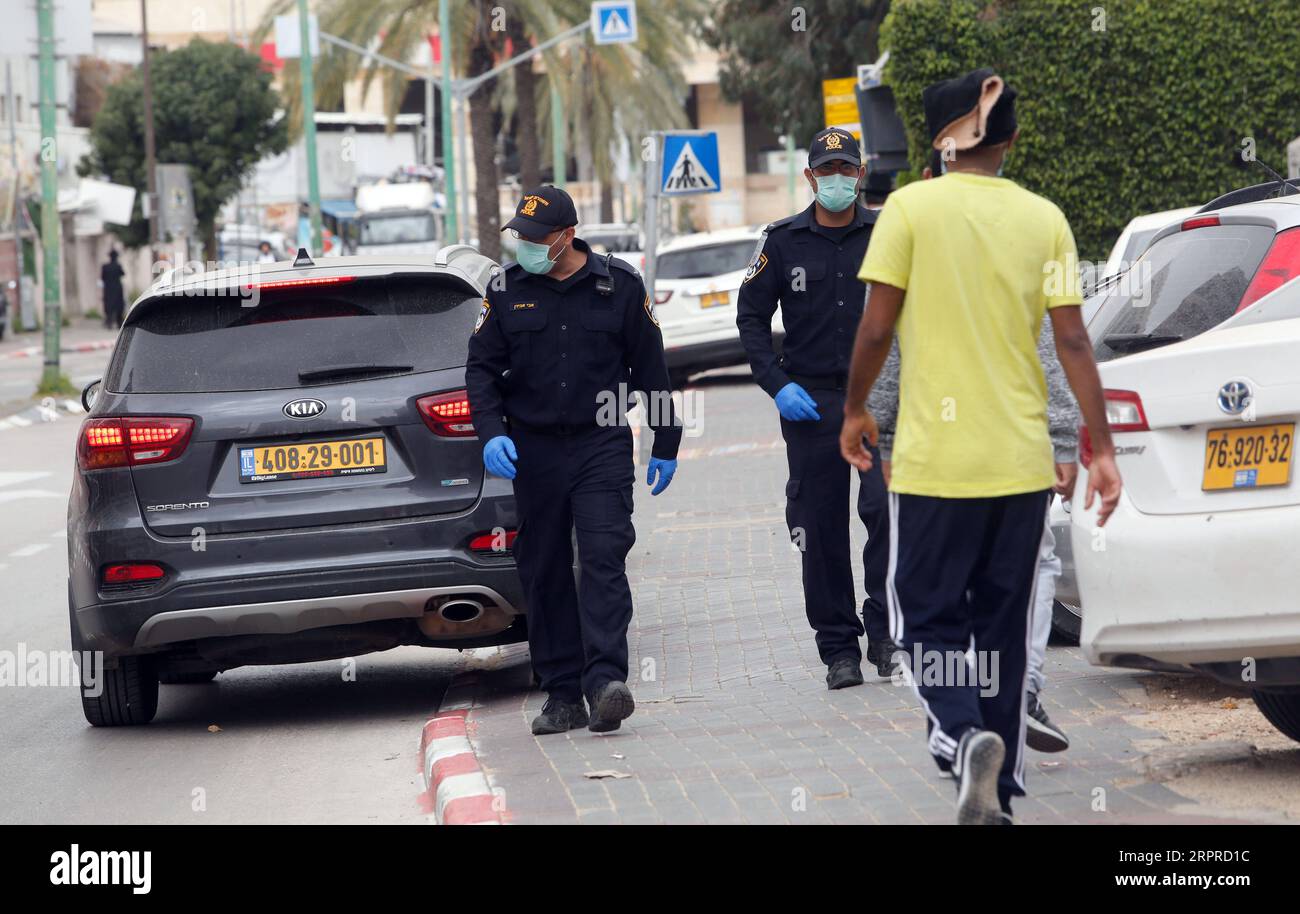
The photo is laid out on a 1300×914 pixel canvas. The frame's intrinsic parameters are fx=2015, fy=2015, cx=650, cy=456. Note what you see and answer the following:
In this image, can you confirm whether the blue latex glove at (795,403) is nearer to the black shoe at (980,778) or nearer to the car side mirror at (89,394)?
the black shoe at (980,778)

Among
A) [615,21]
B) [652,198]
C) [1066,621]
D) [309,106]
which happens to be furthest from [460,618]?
[309,106]

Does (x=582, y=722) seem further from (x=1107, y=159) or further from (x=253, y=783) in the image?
(x=1107, y=159)

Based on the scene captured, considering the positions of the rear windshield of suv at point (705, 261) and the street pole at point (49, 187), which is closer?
the rear windshield of suv at point (705, 261)

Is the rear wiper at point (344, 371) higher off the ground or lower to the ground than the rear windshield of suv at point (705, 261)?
lower

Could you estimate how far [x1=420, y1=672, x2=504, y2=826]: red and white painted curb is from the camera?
591cm

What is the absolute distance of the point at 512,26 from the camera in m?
35.9

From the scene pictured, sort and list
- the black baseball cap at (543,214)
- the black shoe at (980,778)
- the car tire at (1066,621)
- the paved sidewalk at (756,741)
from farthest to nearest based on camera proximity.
Result: 1. the car tire at (1066,621)
2. the black baseball cap at (543,214)
3. the paved sidewalk at (756,741)
4. the black shoe at (980,778)

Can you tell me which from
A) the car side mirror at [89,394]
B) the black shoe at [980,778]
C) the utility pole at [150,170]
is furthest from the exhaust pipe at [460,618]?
the utility pole at [150,170]

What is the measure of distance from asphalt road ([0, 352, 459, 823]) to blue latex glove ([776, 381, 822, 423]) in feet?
6.04

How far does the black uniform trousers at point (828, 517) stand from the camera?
7395mm

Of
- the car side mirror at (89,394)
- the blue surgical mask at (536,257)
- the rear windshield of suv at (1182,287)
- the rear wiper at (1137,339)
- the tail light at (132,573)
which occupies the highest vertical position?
the blue surgical mask at (536,257)

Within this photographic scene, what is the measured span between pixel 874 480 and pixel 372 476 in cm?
188

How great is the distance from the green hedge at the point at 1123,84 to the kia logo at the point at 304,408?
13.6m

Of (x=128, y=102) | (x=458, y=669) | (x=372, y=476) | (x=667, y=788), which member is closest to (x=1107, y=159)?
(x=458, y=669)
